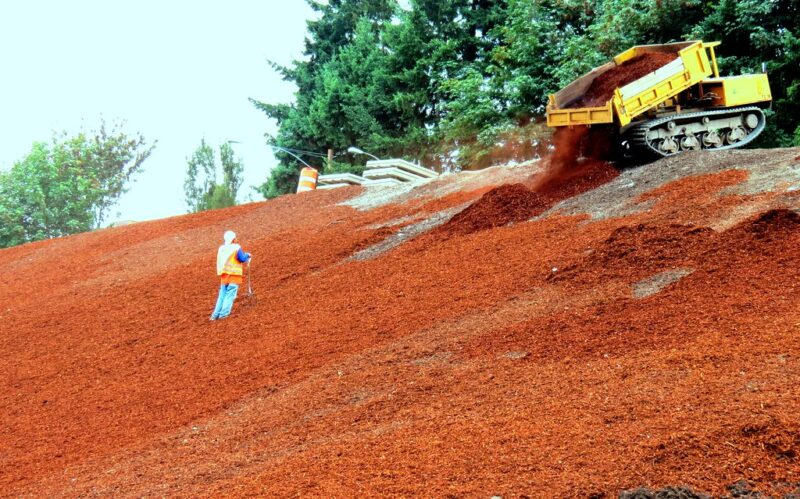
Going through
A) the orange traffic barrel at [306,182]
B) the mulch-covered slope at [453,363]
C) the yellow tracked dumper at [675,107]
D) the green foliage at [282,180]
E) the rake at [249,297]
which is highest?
the green foliage at [282,180]

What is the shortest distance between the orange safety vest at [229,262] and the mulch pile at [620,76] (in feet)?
28.7

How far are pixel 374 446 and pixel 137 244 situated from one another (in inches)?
737

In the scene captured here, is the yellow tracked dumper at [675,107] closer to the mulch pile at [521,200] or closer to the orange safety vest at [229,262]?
the mulch pile at [521,200]

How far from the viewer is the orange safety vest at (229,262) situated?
16.2m

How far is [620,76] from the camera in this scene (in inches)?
794

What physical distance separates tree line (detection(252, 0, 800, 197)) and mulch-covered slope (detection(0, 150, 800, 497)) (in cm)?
Result: 847

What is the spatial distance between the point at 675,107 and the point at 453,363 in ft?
37.2

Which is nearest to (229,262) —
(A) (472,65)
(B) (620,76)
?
(B) (620,76)

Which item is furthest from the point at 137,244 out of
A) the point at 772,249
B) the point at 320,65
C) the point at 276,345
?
the point at 320,65

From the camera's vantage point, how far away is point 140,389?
13.1m

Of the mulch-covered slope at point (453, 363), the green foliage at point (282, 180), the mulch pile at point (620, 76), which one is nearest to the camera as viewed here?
the mulch-covered slope at point (453, 363)

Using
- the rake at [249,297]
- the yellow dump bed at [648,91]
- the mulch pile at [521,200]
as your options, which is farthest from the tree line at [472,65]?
the rake at [249,297]

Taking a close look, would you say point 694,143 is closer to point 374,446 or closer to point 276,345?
point 276,345

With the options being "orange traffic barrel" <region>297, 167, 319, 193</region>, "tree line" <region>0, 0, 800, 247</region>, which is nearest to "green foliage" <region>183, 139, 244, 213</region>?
"tree line" <region>0, 0, 800, 247</region>
